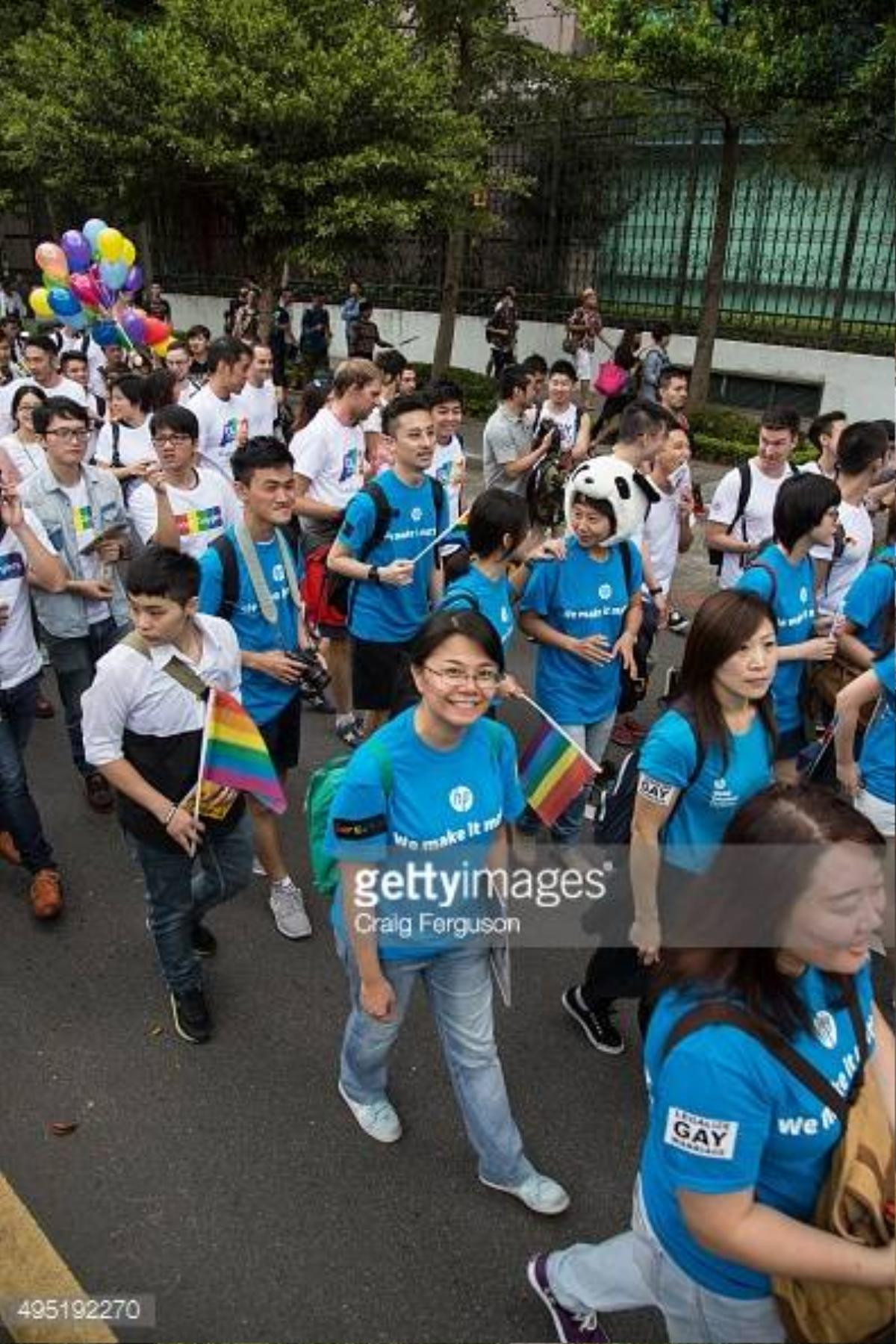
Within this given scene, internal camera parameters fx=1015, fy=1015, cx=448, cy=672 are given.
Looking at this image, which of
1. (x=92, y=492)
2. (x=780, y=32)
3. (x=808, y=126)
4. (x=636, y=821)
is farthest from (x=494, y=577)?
(x=808, y=126)

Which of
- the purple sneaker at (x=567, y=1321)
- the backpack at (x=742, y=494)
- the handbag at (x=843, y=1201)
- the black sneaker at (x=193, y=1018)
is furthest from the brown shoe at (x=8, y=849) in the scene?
the backpack at (x=742, y=494)

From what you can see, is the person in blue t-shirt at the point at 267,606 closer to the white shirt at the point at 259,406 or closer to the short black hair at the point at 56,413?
the short black hair at the point at 56,413

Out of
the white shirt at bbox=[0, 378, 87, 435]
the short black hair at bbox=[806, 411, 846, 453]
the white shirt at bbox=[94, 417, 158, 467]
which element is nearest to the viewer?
the white shirt at bbox=[94, 417, 158, 467]

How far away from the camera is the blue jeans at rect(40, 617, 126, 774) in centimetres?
462

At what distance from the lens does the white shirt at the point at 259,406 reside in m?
7.49

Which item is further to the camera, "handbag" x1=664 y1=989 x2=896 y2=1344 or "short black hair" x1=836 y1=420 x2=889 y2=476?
"short black hair" x1=836 y1=420 x2=889 y2=476

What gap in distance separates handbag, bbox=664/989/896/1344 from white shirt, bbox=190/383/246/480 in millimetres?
5469

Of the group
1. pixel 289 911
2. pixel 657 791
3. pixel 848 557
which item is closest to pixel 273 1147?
pixel 289 911

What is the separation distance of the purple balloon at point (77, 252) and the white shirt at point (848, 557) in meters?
7.07

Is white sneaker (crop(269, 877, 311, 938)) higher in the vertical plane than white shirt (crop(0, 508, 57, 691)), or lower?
lower


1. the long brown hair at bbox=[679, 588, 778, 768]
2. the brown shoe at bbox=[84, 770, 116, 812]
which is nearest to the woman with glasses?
the brown shoe at bbox=[84, 770, 116, 812]

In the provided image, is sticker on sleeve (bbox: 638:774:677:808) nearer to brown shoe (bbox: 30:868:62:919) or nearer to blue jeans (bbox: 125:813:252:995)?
blue jeans (bbox: 125:813:252:995)

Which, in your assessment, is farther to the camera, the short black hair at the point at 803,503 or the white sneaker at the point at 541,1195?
the short black hair at the point at 803,503

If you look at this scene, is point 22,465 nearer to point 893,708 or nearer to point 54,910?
point 54,910
